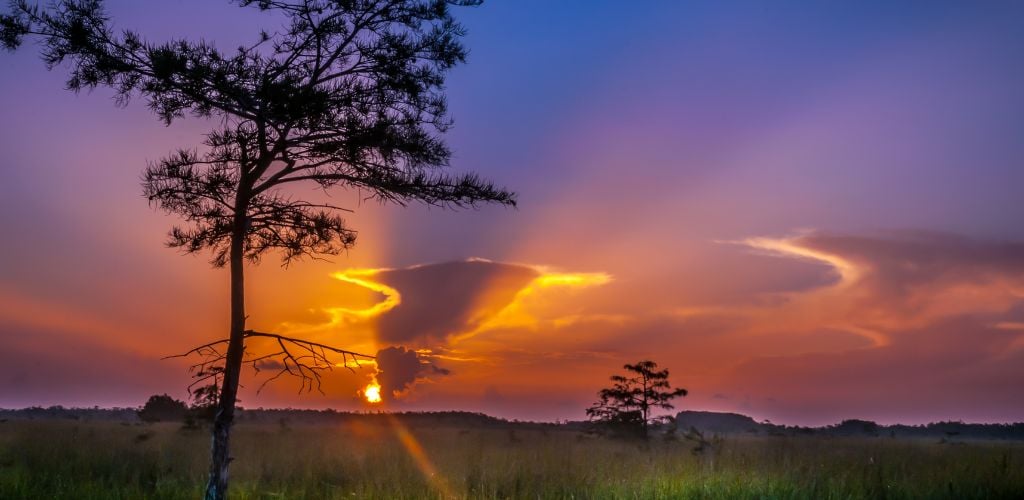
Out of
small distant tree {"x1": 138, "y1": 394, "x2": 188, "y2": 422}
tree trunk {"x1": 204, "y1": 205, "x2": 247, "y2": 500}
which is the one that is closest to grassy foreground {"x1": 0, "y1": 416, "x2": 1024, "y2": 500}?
tree trunk {"x1": 204, "y1": 205, "x2": 247, "y2": 500}

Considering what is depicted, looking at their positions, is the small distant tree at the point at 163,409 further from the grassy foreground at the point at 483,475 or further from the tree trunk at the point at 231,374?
the tree trunk at the point at 231,374

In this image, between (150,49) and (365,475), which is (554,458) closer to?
(365,475)

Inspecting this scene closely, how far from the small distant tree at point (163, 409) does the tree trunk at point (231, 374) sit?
2049 inches

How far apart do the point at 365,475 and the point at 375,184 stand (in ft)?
23.4

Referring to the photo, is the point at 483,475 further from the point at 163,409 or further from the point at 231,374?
the point at 163,409

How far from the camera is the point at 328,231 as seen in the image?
530 inches

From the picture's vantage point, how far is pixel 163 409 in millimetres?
60562

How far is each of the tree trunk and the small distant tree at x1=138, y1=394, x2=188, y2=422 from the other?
52.1 m

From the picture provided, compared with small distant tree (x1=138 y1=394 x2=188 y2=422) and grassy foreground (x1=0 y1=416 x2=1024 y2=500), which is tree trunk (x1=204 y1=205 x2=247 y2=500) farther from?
small distant tree (x1=138 y1=394 x2=188 y2=422)

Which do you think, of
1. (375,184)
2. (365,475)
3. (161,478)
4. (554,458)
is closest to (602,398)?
(554,458)

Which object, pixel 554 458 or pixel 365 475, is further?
pixel 554 458

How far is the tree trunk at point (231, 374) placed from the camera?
37.3ft

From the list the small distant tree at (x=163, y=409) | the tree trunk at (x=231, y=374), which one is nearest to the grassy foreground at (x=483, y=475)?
the tree trunk at (x=231, y=374)

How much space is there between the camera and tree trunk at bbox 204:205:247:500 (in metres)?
11.4
